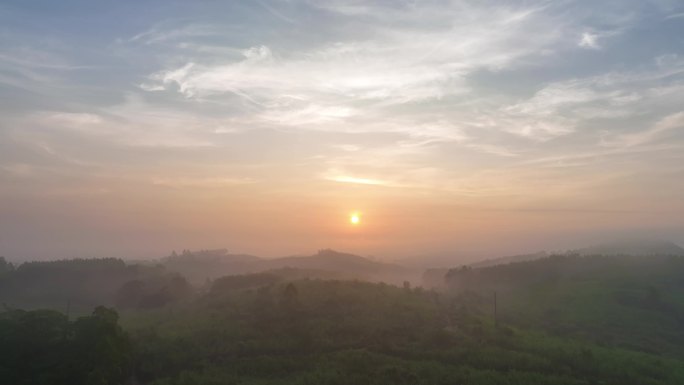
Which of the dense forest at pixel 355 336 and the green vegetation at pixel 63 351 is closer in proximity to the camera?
the green vegetation at pixel 63 351

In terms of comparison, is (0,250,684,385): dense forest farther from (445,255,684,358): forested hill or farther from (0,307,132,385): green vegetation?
(445,255,684,358): forested hill

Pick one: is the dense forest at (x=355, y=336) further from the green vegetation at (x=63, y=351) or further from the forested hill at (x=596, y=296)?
the forested hill at (x=596, y=296)

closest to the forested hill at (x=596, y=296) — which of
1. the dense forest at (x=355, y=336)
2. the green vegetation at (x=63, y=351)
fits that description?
the dense forest at (x=355, y=336)

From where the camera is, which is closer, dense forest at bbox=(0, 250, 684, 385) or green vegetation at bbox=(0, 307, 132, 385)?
green vegetation at bbox=(0, 307, 132, 385)

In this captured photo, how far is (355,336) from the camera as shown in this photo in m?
68.1

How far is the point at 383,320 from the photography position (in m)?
73.9

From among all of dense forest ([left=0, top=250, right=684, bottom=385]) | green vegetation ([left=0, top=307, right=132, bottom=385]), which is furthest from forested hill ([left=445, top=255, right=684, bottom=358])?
green vegetation ([left=0, top=307, right=132, bottom=385])

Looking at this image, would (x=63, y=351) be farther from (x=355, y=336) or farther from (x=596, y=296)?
(x=596, y=296)

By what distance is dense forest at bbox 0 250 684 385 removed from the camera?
2052 inches

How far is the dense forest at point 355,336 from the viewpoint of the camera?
52.1 metres

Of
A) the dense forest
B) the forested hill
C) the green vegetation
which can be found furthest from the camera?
the forested hill

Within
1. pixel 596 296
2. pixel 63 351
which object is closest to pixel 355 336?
pixel 63 351

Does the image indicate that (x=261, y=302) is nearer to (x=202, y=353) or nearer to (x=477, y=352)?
(x=202, y=353)

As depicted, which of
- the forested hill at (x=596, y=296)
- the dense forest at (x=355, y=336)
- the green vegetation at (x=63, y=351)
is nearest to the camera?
the green vegetation at (x=63, y=351)
